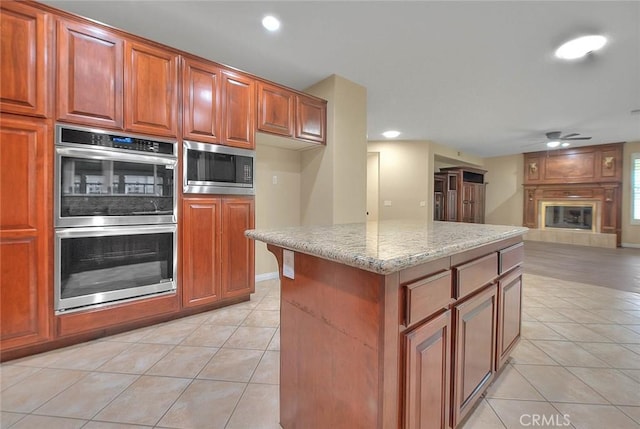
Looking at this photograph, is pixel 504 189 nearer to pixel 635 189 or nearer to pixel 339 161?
pixel 635 189

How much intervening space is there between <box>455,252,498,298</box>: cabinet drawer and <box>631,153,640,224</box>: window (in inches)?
312

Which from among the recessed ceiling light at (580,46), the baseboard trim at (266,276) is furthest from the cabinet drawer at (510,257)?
the baseboard trim at (266,276)

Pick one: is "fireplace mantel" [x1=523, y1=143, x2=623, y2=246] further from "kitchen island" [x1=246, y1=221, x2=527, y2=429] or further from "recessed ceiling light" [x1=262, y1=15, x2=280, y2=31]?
"recessed ceiling light" [x1=262, y1=15, x2=280, y2=31]

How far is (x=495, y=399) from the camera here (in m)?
1.43

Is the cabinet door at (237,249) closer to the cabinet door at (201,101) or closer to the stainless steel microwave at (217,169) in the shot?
the stainless steel microwave at (217,169)

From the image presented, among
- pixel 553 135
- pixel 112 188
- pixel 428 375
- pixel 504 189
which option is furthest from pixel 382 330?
pixel 504 189

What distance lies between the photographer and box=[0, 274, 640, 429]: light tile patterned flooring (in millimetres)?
1296

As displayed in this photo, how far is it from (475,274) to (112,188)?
2.40 meters

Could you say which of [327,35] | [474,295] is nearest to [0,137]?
[327,35]

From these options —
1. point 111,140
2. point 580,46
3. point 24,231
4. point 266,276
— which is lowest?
point 266,276

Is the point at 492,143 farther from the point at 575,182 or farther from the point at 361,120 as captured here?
the point at 361,120

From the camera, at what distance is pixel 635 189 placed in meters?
6.16

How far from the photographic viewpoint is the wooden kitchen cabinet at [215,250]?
7.57 feet

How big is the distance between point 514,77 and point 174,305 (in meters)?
4.23
